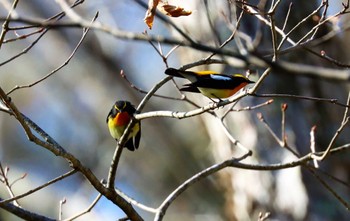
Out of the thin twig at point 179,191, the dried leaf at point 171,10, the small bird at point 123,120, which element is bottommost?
the thin twig at point 179,191

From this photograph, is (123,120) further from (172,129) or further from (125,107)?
(172,129)

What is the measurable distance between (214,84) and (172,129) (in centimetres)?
577

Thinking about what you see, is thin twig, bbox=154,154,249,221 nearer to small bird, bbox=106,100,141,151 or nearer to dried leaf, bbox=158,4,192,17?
dried leaf, bbox=158,4,192,17

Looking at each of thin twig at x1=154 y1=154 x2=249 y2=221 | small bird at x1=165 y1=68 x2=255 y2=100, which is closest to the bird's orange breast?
small bird at x1=165 y1=68 x2=255 y2=100

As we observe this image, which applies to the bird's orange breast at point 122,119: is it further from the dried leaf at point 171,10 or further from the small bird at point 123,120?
the dried leaf at point 171,10

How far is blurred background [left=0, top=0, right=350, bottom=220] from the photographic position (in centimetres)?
533

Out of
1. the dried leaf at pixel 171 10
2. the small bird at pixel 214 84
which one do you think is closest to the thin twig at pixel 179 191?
the small bird at pixel 214 84

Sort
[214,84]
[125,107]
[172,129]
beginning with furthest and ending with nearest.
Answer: [172,129] → [125,107] → [214,84]

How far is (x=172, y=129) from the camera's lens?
9.13m

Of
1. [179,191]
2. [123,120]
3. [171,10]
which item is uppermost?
[171,10]

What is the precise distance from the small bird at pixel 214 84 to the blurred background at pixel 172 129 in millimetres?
501

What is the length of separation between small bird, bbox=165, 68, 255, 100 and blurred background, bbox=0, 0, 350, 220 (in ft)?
1.64

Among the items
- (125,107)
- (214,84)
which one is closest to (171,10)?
(214,84)

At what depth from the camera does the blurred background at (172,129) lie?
5328 millimetres
